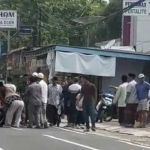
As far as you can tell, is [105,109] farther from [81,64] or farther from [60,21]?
[60,21]

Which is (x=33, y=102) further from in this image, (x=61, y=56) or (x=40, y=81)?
(x=61, y=56)

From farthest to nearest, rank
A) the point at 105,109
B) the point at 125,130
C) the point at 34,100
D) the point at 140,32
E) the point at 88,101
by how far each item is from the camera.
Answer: the point at 140,32 → the point at 105,109 → the point at 34,100 → the point at 125,130 → the point at 88,101

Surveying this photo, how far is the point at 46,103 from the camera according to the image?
20.4 metres

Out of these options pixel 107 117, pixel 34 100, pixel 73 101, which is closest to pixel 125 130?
→ pixel 73 101

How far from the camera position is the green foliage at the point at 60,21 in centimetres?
4419

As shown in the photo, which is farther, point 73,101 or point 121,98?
point 121,98

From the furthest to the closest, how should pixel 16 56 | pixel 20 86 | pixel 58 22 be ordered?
pixel 58 22, pixel 16 56, pixel 20 86

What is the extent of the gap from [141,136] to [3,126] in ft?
16.9

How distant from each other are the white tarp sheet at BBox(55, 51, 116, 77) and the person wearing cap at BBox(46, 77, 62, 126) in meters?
3.13

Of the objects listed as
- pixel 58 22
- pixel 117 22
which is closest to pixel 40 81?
pixel 58 22

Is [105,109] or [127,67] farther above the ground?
[127,67]

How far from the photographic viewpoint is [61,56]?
24.2 metres

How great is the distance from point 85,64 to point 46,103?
473 centimetres

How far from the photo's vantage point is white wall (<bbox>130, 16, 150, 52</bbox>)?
3835 cm
